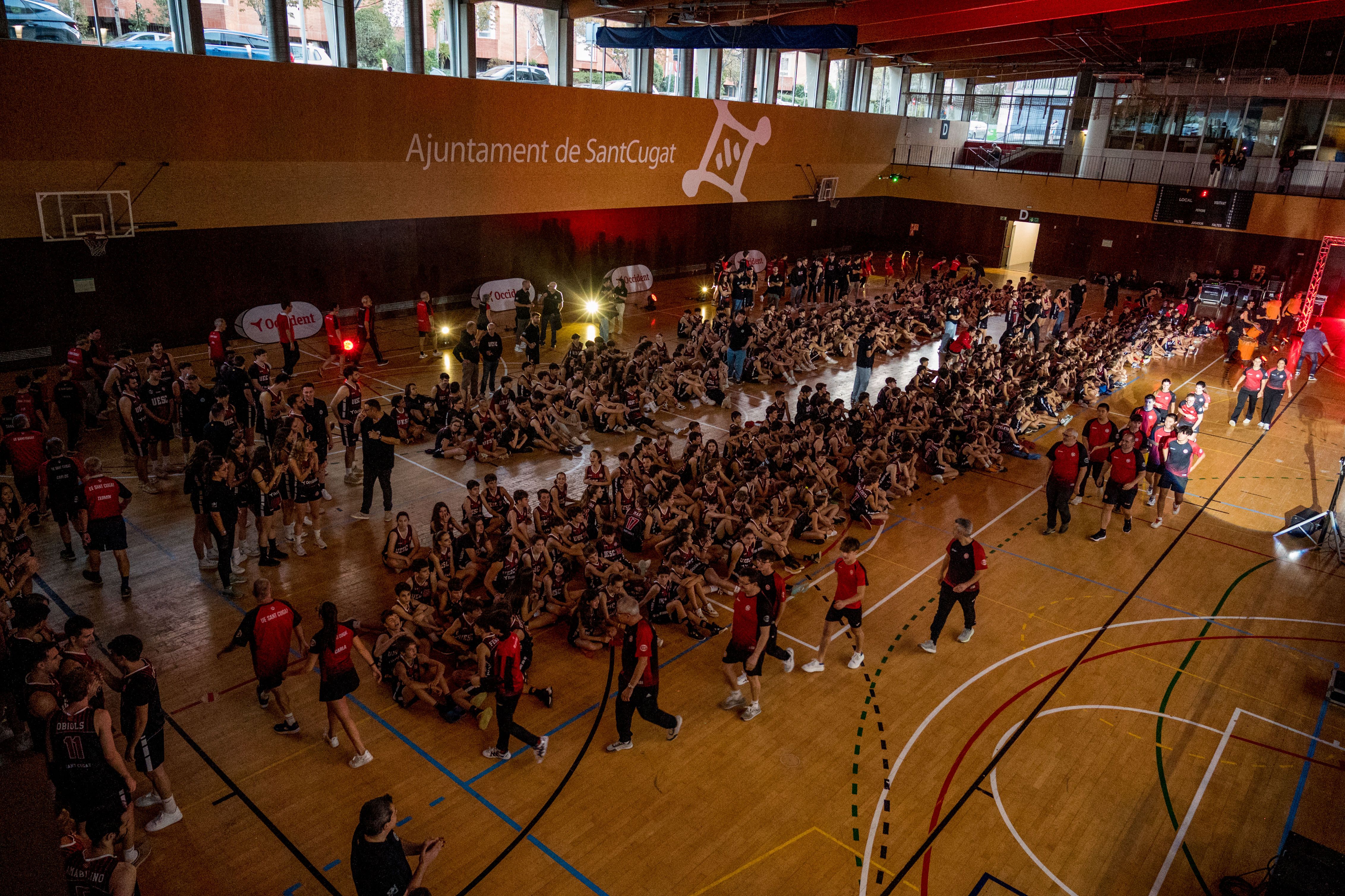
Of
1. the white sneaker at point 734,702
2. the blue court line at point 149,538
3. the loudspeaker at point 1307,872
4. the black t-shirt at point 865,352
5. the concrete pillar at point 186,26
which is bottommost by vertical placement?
the white sneaker at point 734,702

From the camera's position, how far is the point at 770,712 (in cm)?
802

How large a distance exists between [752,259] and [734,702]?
84.9 ft

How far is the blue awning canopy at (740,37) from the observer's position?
853 inches

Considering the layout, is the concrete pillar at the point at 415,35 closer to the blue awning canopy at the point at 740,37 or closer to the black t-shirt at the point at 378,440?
the blue awning canopy at the point at 740,37

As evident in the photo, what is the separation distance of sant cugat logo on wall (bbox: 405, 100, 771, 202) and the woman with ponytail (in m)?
16.2

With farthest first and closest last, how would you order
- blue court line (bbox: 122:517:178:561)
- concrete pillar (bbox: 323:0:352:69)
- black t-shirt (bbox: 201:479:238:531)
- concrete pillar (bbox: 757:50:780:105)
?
concrete pillar (bbox: 757:50:780:105) < concrete pillar (bbox: 323:0:352:69) < blue court line (bbox: 122:517:178:561) < black t-shirt (bbox: 201:479:238:531)

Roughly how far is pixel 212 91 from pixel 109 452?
7.72m

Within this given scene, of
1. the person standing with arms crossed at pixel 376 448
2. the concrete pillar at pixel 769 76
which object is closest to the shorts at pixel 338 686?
the person standing with arms crossed at pixel 376 448

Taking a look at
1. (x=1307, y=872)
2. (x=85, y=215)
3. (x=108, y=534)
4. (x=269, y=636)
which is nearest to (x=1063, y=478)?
(x=1307, y=872)

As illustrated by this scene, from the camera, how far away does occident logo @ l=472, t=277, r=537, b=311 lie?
76.4 ft

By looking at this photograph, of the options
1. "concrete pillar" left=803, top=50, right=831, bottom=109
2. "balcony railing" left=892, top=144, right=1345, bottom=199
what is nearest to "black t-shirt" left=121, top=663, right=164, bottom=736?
"concrete pillar" left=803, top=50, right=831, bottom=109

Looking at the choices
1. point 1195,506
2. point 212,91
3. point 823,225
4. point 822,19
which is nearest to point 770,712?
point 1195,506

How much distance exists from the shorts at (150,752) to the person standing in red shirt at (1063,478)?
34.8 feet

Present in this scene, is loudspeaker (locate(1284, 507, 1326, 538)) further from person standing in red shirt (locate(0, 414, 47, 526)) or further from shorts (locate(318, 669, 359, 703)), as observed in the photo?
person standing in red shirt (locate(0, 414, 47, 526))
